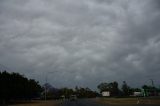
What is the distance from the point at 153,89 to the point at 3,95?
12333cm

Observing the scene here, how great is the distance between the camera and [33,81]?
470 feet

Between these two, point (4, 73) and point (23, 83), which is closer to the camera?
point (4, 73)

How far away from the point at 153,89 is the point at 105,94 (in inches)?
Answer: 1204

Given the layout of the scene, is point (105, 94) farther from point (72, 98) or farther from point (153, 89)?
point (72, 98)

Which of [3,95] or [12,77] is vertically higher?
[12,77]

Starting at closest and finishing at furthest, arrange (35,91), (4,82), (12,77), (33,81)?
(4,82), (12,77), (35,91), (33,81)

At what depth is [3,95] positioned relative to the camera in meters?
94.9

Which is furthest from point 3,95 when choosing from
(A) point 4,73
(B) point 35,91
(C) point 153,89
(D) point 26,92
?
(C) point 153,89

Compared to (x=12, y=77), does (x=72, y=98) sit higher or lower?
lower

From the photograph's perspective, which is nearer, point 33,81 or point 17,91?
point 17,91

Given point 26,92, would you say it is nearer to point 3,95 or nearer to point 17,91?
point 17,91

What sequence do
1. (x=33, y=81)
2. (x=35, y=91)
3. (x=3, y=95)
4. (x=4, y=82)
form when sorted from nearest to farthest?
(x=3, y=95)
(x=4, y=82)
(x=35, y=91)
(x=33, y=81)

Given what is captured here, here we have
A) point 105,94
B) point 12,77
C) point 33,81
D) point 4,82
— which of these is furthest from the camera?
point 105,94

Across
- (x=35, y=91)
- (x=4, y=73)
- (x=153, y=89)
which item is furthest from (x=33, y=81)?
(x=153, y=89)
